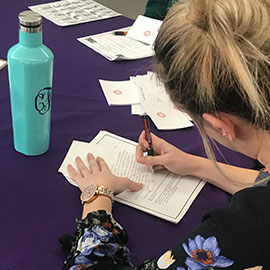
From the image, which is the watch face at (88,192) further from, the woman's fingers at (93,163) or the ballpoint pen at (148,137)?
the ballpoint pen at (148,137)

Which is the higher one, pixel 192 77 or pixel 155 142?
pixel 192 77

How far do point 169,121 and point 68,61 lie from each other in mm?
437

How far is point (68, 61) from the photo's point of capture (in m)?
1.48

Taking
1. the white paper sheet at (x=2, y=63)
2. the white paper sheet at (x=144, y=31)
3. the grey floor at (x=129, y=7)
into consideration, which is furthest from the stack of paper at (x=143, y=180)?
the grey floor at (x=129, y=7)

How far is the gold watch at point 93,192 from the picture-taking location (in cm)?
93

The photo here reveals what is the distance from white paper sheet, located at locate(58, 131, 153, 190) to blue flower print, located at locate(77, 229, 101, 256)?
0.68 feet

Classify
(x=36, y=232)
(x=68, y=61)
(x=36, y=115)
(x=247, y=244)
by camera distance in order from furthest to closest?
(x=68, y=61)
(x=36, y=115)
(x=36, y=232)
(x=247, y=244)

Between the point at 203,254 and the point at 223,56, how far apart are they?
0.98 ft

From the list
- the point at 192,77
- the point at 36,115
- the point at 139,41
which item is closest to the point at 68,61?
the point at 139,41

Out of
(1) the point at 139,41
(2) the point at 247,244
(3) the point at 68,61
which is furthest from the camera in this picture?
(1) the point at 139,41

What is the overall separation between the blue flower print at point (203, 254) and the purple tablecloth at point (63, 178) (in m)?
0.18

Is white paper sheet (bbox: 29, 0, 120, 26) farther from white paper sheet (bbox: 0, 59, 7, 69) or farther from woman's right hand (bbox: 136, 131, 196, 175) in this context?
woman's right hand (bbox: 136, 131, 196, 175)

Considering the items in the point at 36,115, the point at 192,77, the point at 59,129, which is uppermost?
the point at 192,77

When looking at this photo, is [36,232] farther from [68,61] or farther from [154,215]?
[68,61]
